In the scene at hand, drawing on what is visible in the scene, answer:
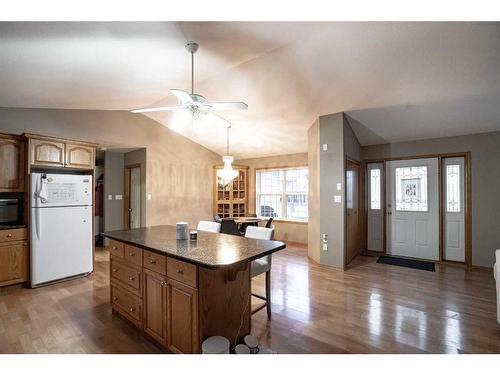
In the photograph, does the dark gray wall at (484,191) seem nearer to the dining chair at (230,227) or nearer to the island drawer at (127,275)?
the dining chair at (230,227)

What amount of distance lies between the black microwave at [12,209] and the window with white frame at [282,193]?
465 cm

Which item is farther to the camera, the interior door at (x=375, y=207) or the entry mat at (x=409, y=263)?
the interior door at (x=375, y=207)

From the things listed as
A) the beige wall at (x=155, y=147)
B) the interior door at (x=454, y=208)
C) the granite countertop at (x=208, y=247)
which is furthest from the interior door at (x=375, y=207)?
the beige wall at (x=155, y=147)

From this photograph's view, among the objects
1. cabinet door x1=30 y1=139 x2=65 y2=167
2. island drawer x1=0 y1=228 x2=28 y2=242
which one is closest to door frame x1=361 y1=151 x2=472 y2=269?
cabinet door x1=30 y1=139 x2=65 y2=167

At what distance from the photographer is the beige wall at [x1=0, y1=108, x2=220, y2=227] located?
3871mm

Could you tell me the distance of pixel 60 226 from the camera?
133 inches

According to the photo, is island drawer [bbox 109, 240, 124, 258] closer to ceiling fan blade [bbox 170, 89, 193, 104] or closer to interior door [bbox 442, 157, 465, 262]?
ceiling fan blade [bbox 170, 89, 193, 104]

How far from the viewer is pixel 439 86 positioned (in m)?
3.03

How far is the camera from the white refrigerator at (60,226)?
10.5ft

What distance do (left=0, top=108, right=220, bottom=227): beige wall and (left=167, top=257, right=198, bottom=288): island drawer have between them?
3610 mm

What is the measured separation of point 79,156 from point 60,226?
1031 millimetres

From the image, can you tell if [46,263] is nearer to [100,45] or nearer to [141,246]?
[141,246]

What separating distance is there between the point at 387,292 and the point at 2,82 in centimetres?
498
